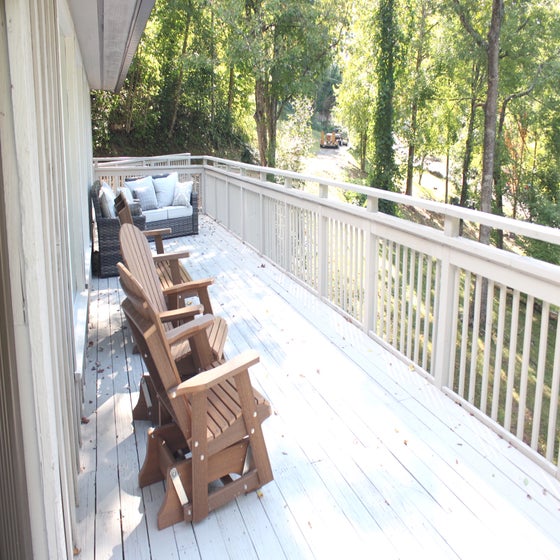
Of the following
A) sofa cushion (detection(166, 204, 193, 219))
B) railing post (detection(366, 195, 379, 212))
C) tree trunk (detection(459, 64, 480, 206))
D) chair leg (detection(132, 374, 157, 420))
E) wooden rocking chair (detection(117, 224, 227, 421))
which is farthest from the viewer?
tree trunk (detection(459, 64, 480, 206))

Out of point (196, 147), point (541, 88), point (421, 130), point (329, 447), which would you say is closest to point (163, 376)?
point (329, 447)

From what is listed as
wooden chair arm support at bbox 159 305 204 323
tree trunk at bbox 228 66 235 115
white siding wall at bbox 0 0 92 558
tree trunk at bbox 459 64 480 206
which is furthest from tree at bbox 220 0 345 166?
white siding wall at bbox 0 0 92 558

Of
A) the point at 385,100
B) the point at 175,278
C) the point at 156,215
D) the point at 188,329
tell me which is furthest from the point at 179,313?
the point at 385,100

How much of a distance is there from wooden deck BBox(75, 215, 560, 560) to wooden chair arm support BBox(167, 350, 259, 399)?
60cm

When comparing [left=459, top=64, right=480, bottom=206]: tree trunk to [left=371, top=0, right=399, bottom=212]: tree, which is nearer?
[left=459, top=64, right=480, bottom=206]: tree trunk

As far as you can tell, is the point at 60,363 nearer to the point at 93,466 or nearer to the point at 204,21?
the point at 93,466

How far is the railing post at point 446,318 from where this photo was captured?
9.80 ft

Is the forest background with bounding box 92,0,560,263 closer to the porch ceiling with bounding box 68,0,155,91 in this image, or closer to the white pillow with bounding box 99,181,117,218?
the porch ceiling with bounding box 68,0,155,91

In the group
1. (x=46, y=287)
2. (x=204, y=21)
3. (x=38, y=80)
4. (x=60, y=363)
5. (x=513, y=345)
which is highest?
(x=204, y=21)

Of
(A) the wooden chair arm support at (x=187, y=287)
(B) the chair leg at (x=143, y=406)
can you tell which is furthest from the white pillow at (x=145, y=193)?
(B) the chair leg at (x=143, y=406)

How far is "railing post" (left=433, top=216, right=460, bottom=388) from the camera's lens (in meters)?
2.99

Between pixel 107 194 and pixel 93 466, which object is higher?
pixel 107 194

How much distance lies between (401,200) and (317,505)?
185 cm

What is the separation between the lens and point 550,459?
2.48m
